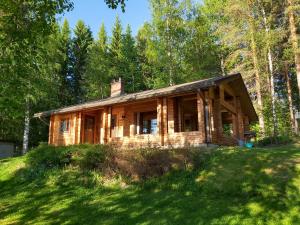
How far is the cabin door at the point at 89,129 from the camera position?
68.1 ft

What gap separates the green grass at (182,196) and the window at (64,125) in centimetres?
917

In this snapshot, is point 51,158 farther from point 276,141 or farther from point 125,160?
point 276,141

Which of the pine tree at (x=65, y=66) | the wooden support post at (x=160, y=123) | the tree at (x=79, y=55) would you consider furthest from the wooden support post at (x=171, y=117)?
the tree at (x=79, y=55)

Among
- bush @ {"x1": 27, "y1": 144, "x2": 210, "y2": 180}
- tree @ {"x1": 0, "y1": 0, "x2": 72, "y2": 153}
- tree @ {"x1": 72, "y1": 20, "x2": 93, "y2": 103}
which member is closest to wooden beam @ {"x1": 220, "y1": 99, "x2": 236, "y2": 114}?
bush @ {"x1": 27, "y1": 144, "x2": 210, "y2": 180}

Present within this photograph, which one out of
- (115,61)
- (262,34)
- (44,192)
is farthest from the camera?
(115,61)

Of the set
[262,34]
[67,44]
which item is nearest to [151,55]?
[262,34]

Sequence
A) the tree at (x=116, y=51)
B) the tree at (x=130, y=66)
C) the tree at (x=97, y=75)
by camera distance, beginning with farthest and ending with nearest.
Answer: the tree at (x=130, y=66), the tree at (x=116, y=51), the tree at (x=97, y=75)

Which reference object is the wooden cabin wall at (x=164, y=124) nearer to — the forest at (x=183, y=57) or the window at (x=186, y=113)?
the window at (x=186, y=113)

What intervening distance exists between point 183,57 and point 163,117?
1451cm

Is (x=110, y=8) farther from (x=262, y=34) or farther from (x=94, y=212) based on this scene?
(x=262, y=34)

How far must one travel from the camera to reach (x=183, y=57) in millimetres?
28625

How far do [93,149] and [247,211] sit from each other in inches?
294

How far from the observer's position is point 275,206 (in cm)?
742

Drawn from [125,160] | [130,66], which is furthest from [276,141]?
[130,66]
